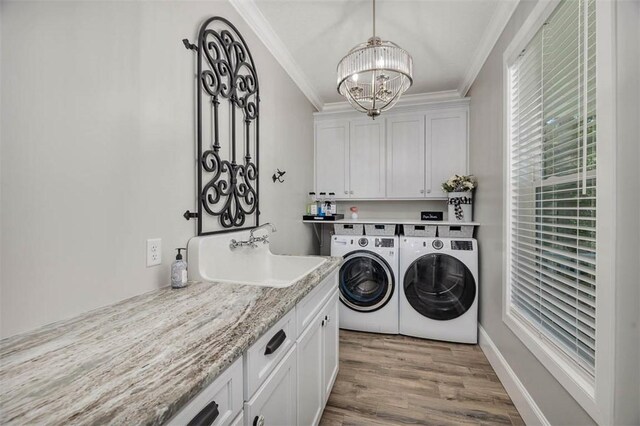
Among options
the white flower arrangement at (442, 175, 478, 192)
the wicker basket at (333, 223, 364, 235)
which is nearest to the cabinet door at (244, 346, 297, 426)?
the wicker basket at (333, 223, 364, 235)

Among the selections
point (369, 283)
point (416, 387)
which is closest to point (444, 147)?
point (369, 283)

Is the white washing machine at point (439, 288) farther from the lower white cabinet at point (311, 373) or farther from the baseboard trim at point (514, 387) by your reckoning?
the lower white cabinet at point (311, 373)

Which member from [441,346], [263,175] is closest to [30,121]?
[263,175]

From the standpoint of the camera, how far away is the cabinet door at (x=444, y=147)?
2.99 m

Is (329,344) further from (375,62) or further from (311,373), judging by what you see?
(375,62)

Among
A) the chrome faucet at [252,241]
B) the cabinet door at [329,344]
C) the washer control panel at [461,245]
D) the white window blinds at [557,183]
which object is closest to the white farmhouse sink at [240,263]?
the chrome faucet at [252,241]

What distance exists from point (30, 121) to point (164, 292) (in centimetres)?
Result: 72

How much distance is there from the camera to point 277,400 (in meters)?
0.99

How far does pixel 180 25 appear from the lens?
1.33m

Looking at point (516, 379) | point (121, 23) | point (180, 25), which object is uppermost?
point (180, 25)

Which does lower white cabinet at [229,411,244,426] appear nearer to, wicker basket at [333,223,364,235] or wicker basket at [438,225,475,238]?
wicker basket at [333,223,364,235]

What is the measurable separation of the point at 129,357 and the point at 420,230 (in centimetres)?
260

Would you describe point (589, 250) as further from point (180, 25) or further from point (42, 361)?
point (180, 25)

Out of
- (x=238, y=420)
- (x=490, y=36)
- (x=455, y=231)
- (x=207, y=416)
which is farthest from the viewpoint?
(x=455, y=231)
